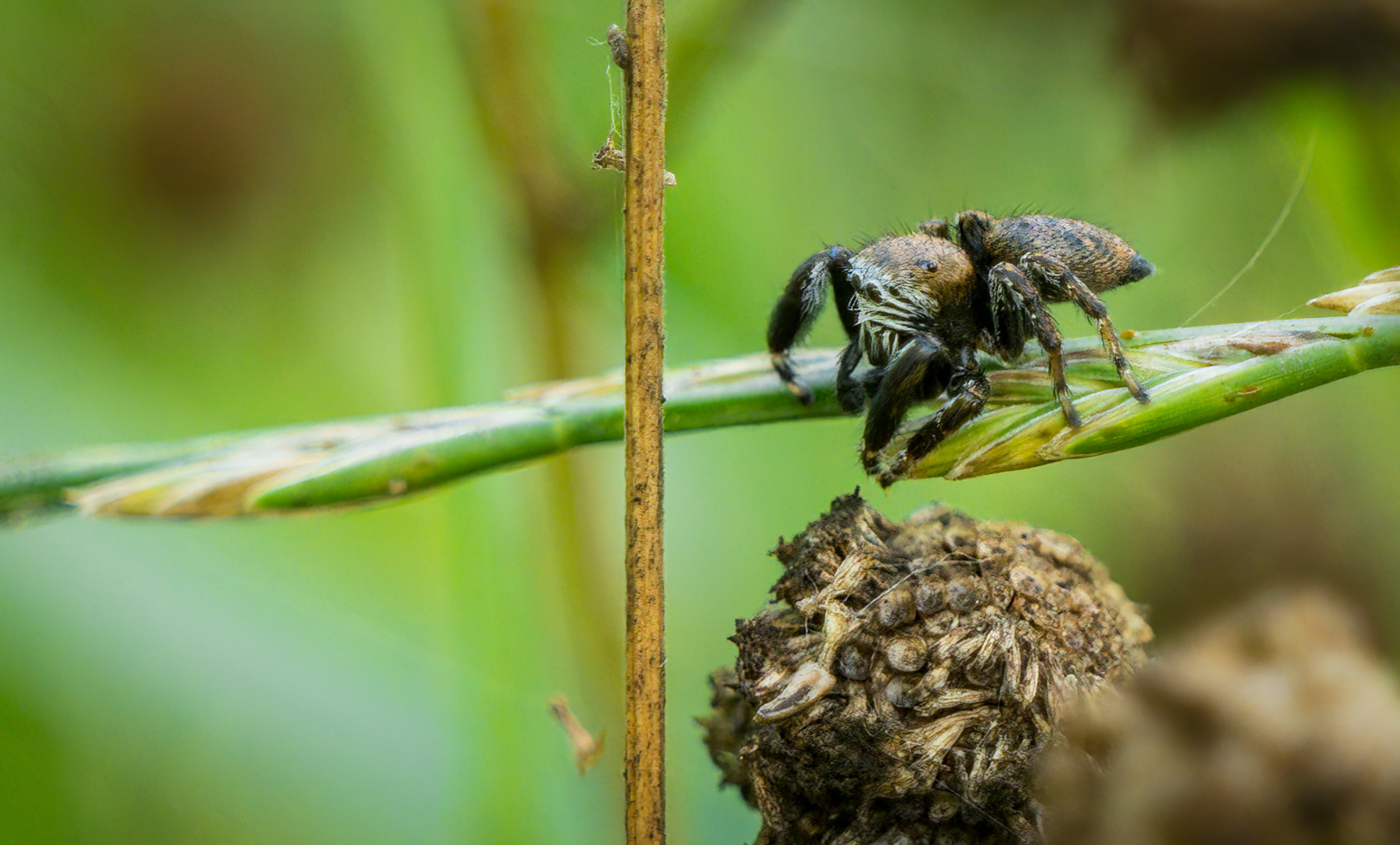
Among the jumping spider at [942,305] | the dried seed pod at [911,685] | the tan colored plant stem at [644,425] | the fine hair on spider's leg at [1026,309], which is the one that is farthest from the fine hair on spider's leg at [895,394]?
the tan colored plant stem at [644,425]

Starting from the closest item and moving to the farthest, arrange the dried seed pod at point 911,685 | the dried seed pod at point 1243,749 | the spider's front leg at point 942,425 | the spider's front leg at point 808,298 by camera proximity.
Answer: the dried seed pod at point 1243,749, the dried seed pod at point 911,685, the spider's front leg at point 942,425, the spider's front leg at point 808,298

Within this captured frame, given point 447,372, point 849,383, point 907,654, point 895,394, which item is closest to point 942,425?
point 895,394

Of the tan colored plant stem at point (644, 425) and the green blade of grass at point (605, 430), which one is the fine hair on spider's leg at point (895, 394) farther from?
the tan colored plant stem at point (644, 425)

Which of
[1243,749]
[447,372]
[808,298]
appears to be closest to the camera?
[1243,749]

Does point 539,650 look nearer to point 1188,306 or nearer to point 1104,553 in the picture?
point 1104,553

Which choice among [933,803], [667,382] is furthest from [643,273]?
[933,803]

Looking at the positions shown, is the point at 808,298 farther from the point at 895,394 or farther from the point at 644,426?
the point at 644,426
